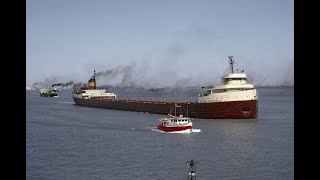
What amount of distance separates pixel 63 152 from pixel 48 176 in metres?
8.08

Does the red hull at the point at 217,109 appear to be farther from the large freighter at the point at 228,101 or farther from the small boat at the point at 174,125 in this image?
the small boat at the point at 174,125

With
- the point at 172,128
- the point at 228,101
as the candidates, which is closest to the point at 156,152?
the point at 172,128

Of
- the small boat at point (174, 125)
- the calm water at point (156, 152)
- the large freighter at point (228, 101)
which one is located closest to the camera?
the calm water at point (156, 152)

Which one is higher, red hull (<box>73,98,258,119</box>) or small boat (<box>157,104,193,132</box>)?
red hull (<box>73,98,258,119</box>)

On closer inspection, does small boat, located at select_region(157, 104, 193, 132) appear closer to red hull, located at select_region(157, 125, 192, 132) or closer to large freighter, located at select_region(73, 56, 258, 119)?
red hull, located at select_region(157, 125, 192, 132)

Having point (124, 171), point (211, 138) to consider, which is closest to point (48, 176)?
point (124, 171)

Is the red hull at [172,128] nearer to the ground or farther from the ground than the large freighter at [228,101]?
nearer to the ground

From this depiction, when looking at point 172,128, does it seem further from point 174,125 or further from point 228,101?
point 228,101

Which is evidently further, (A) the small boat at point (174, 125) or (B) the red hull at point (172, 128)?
(A) the small boat at point (174, 125)

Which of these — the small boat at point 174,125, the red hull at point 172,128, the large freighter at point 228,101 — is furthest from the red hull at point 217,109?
the red hull at point 172,128

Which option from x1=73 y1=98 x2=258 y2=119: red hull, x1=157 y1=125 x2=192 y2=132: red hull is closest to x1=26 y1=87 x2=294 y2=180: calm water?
x1=157 y1=125 x2=192 y2=132: red hull

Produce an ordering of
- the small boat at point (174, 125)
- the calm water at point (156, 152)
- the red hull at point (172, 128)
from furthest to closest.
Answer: the small boat at point (174, 125)
the red hull at point (172, 128)
the calm water at point (156, 152)
